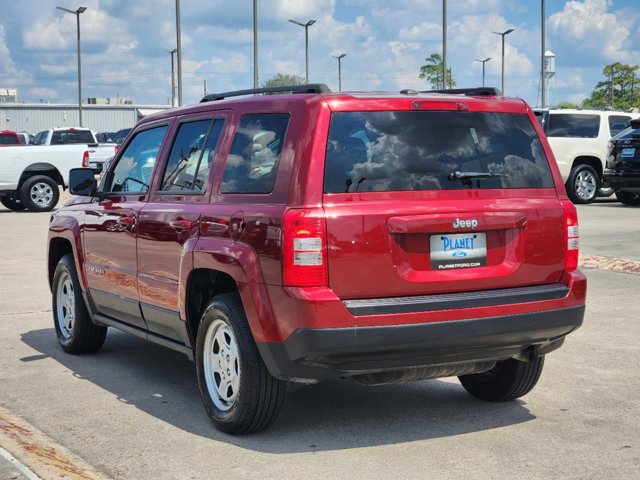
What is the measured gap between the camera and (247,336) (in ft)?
17.0

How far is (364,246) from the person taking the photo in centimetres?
491

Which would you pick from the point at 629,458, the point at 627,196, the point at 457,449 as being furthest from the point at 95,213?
the point at 627,196

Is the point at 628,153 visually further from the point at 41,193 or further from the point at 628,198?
the point at 41,193

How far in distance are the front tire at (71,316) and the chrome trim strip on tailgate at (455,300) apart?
3346 millimetres

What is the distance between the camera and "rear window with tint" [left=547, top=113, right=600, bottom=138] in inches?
943

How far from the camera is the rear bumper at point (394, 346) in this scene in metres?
4.86

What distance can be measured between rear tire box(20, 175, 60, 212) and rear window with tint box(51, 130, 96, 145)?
20.1 feet

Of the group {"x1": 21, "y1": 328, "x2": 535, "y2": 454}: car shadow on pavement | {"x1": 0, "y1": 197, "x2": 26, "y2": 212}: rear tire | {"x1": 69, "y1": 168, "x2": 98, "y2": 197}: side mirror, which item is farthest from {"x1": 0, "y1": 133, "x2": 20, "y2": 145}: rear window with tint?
{"x1": 21, "y1": 328, "x2": 535, "y2": 454}: car shadow on pavement

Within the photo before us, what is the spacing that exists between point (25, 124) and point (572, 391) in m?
106

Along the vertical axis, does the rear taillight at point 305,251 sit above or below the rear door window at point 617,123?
below

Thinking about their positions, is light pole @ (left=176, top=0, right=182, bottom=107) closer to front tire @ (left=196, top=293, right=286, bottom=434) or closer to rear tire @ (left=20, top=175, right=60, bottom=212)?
rear tire @ (left=20, top=175, right=60, bottom=212)

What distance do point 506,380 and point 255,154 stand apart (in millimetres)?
2030

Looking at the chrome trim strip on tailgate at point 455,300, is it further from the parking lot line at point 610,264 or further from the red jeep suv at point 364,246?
the parking lot line at point 610,264

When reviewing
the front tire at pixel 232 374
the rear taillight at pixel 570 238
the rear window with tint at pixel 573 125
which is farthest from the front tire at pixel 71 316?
the rear window with tint at pixel 573 125
